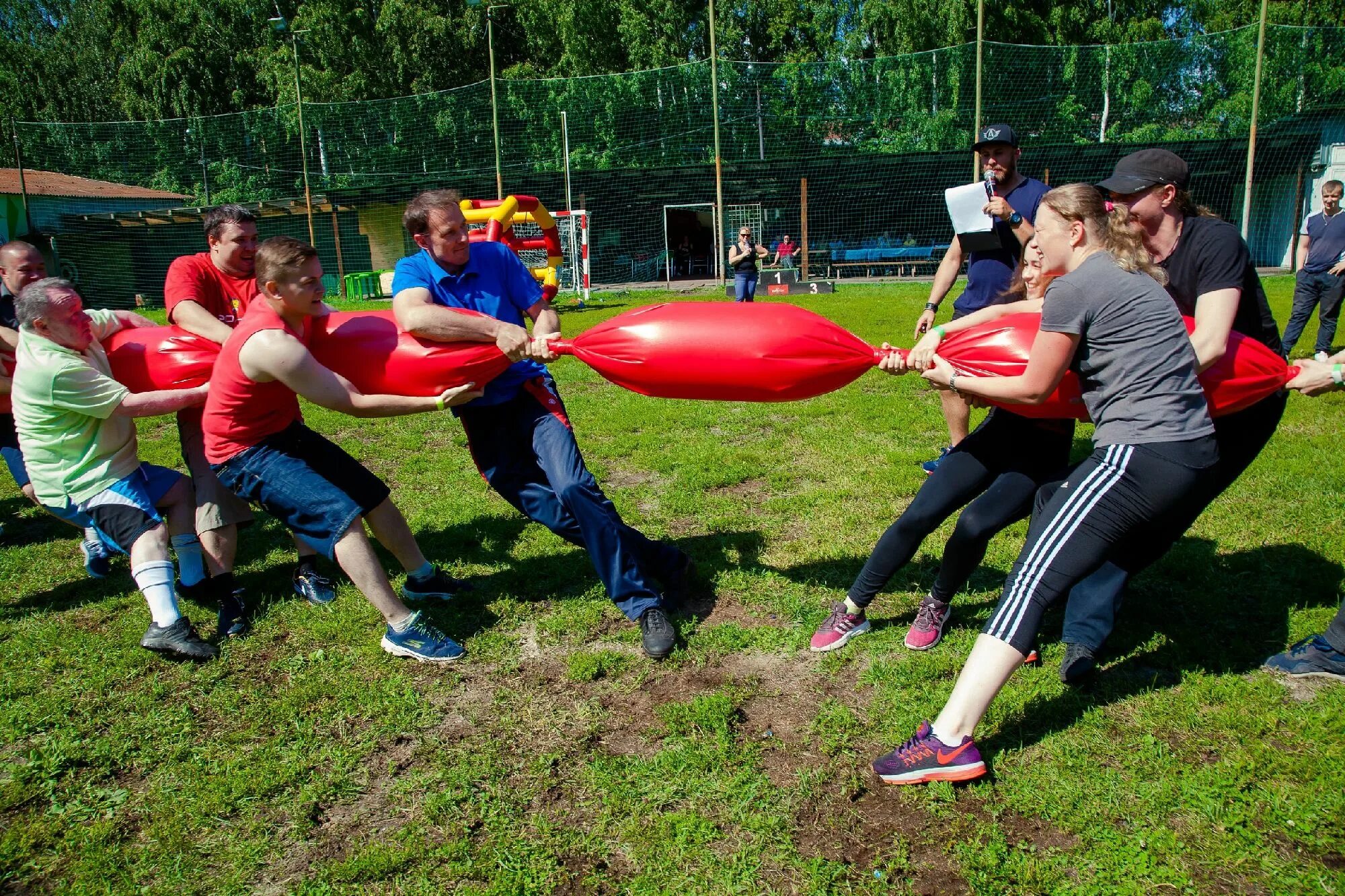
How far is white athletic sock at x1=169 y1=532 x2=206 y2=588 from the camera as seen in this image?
422cm

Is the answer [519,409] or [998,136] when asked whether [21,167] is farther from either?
[998,136]

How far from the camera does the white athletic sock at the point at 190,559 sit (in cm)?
422

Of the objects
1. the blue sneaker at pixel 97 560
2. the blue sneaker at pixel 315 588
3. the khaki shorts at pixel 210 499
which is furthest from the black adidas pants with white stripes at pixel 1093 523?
the blue sneaker at pixel 97 560

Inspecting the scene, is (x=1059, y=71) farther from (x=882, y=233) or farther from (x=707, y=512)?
(x=707, y=512)

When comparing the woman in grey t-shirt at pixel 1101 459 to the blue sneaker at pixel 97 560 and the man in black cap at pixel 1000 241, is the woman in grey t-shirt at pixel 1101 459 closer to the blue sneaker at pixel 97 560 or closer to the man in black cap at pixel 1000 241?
the man in black cap at pixel 1000 241

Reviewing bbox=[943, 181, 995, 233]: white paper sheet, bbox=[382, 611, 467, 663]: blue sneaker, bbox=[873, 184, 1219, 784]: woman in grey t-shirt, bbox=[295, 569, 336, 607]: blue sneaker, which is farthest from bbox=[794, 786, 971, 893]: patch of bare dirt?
bbox=[943, 181, 995, 233]: white paper sheet

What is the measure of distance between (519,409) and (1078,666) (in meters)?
2.50

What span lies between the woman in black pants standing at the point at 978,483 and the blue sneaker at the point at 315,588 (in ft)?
8.59

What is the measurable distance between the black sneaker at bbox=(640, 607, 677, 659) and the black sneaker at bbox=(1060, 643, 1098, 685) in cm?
152

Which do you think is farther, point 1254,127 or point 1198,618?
point 1254,127

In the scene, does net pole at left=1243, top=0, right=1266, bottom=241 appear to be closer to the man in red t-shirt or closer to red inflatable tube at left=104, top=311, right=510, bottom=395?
red inflatable tube at left=104, top=311, right=510, bottom=395

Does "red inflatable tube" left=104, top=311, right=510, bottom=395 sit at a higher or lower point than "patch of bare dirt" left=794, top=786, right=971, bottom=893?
higher

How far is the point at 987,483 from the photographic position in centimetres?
349

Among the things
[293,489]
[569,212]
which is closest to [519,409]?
[293,489]
